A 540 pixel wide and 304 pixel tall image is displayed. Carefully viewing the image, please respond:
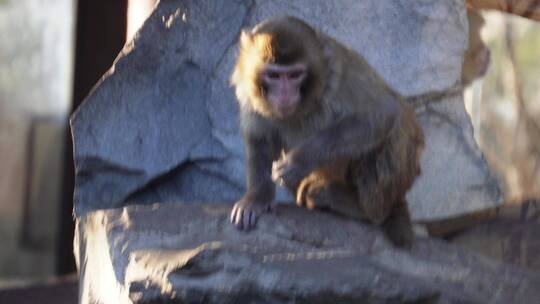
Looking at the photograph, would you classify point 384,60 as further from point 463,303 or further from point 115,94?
point 463,303

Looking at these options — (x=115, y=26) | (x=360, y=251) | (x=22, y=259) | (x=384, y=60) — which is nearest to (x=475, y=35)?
(x=384, y=60)

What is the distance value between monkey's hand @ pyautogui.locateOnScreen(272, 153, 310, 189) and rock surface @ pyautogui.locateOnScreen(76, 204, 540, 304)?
20 centimetres

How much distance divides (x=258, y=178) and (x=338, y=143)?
47cm

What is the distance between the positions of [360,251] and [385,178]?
0.50m

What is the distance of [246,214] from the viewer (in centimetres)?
420

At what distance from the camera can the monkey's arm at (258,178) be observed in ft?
14.1

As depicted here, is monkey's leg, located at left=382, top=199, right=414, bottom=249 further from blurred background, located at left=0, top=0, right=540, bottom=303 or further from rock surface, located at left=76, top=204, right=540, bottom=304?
blurred background, located at left=0, top=0, right=540, bottom=303

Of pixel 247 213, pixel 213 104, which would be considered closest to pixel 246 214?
pixel 247 213

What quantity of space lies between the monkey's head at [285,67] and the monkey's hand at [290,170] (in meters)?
0.22

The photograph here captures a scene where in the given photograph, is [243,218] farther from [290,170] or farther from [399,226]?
[399,226]

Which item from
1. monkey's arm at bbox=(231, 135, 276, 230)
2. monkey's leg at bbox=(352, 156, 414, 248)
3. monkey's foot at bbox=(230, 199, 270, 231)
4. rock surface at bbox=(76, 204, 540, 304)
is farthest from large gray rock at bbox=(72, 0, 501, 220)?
monkey's foot at bbox=(230, 199, 270, 231)

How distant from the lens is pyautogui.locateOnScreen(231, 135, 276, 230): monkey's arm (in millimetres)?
4301

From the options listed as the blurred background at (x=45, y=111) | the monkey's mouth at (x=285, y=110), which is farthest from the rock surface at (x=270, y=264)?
the blurred background at (x=45, y=111)

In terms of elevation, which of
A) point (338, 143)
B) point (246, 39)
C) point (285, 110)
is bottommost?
Answer: point (338, 143)
